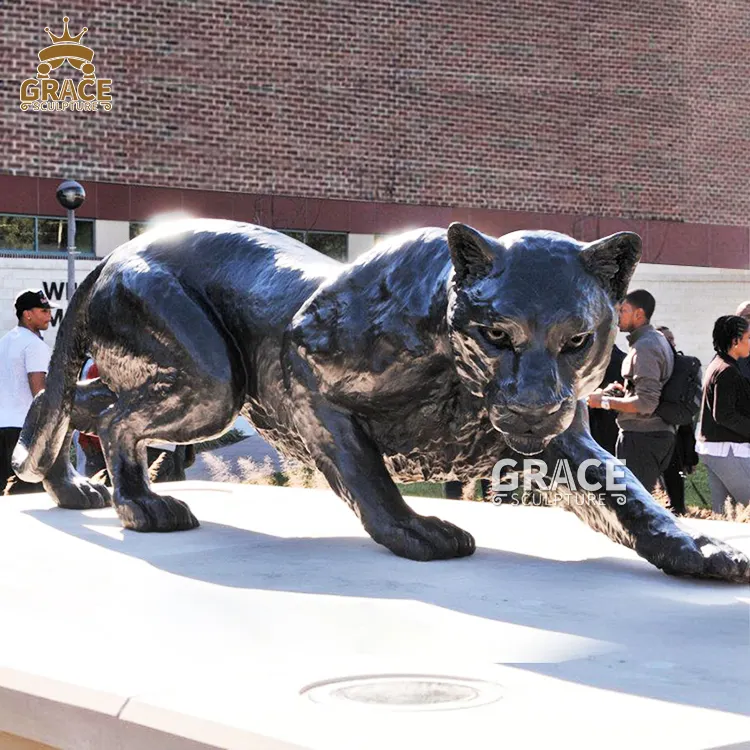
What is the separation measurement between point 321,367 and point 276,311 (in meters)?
0.39

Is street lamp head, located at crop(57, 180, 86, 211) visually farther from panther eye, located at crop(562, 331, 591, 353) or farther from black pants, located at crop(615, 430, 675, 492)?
panther eye, located at crop(562, 331, 591, 353)

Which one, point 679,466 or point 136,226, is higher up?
point 679,466

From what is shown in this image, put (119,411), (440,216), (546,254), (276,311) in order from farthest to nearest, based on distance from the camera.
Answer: (440,216)
(119,411)
(276,311)
(546,254)

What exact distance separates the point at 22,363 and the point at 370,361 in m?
4.37

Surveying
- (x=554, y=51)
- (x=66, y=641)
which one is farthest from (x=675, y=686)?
(x=554, y=51)

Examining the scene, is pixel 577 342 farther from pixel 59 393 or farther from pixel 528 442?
pixel 59 393

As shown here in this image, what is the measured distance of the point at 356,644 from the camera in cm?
306

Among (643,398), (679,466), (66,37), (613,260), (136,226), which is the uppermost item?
(66,37)

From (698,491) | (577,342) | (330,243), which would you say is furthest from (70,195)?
(577,342)

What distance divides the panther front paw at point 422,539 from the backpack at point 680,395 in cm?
349

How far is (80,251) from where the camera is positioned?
1788 cm

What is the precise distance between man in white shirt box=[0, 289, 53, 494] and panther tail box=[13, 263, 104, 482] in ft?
7.86

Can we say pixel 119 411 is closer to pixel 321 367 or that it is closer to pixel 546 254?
pixel 321 367

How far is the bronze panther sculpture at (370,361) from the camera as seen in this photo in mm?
3639
